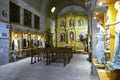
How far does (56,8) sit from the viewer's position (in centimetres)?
2106

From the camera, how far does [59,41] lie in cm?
2253

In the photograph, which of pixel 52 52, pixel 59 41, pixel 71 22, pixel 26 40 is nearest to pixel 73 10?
pixel 71 22

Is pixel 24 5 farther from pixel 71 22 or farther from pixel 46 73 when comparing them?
pixel 71 22

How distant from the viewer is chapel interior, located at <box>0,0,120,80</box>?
400 cm

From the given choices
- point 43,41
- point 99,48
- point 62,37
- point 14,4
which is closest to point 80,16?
point 62,37

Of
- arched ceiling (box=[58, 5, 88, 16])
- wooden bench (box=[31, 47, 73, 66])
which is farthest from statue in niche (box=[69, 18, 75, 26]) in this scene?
wooden bench (box=[31, 47, 73, 66])

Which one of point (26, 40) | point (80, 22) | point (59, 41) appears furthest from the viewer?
point (59, 41)

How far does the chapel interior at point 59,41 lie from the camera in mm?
4000

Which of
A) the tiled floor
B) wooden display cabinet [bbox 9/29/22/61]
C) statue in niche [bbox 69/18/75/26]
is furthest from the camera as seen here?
statue in niche [bbox 69/18/75/26]

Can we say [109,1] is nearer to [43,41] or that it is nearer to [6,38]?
[6,38]

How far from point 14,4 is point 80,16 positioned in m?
12.9

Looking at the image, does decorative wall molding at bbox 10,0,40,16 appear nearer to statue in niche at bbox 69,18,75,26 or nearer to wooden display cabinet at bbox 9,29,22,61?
wooden display cabinet at bbox 9,29,22,61

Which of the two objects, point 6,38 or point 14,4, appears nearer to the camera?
point 6,38

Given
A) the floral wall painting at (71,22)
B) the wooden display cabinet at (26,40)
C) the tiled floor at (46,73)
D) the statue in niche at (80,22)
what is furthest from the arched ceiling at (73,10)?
the tiled floor at (46,73)
